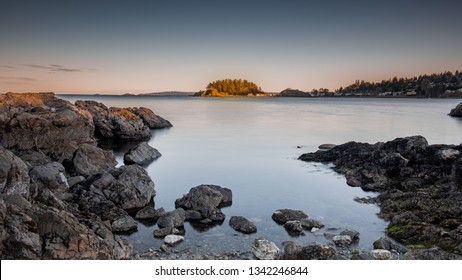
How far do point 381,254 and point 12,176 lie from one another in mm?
4554

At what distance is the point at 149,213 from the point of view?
6.47 m

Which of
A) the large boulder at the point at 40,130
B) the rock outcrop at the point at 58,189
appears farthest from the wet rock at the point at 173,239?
the large boulder at the point at 40,130

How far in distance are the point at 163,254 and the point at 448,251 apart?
3.37 metres

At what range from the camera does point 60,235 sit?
381 cm

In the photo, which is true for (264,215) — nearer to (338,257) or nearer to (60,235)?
(338,257)

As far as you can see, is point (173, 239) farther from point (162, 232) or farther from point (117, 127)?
point (117, 127)

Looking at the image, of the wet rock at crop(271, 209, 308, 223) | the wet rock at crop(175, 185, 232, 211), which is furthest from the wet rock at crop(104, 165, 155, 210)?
the wet rock at crop(271, 209, 308, 223)

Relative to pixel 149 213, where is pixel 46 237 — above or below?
above

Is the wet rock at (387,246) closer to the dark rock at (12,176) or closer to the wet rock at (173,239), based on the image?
the wet rock at (173,239)

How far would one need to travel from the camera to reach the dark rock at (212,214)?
630 centimetres

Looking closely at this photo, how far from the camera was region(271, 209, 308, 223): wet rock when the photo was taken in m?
6.18

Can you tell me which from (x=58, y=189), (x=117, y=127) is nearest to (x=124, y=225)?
(x=58, y=189)

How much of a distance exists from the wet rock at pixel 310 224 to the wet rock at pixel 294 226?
104mm

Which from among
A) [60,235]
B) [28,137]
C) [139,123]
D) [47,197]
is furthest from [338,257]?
[139,123]
